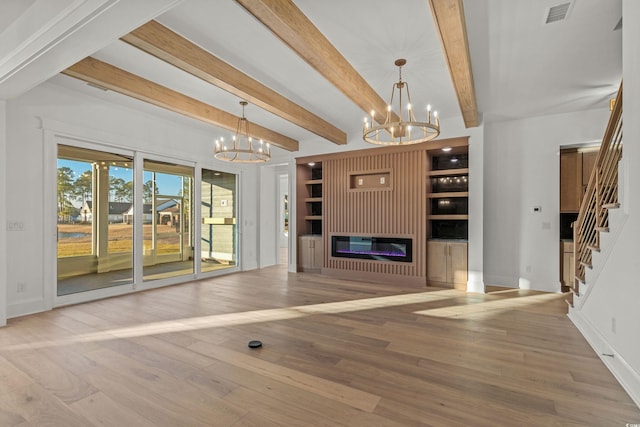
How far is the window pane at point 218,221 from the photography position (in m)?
6.53

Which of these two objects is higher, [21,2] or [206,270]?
[21,2]

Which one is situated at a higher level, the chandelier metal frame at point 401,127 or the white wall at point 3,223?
the chandelier metal frame at point 401,127

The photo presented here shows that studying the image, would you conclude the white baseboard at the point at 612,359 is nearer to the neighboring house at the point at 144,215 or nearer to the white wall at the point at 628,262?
the white wall at the point at 628,262

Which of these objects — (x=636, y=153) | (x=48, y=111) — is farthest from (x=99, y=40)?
(x=636, y=153)

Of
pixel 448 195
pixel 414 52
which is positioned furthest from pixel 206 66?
pixel 448 195

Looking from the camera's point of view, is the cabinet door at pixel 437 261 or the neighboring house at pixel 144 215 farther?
the cabinet door at pixel 437 261

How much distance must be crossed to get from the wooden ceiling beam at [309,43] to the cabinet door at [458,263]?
302 centimetres

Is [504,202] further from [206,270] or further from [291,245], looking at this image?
[206,270]

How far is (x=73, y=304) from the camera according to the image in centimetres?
436

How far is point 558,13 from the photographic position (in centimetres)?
265

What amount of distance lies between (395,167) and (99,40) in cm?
481

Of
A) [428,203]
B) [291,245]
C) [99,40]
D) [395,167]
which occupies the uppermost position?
[99,40]

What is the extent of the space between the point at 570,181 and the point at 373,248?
361 centimetres

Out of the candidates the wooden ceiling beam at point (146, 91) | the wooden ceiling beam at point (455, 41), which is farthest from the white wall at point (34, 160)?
the wooden ceiling beam at point (455, 41)
